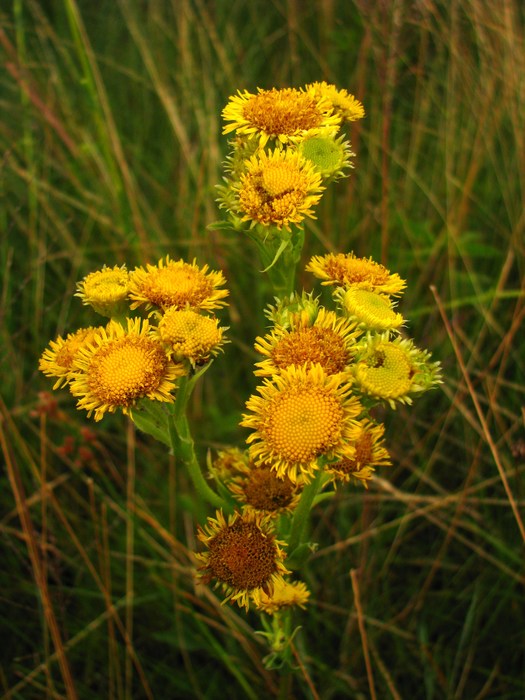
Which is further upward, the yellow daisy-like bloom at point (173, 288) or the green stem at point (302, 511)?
the yellow daisy-like bloom at point (173, 288)

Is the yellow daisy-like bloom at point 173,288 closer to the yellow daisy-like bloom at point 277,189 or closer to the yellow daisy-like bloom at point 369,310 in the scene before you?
the yellow daisy-like bloom at point 277,189

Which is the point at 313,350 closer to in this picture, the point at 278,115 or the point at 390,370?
the point at 390,370

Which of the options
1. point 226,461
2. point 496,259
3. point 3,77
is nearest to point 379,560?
point 226,461

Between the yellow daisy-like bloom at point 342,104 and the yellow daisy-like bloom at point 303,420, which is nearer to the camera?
the yellow daisy-like bloom at point 303,420

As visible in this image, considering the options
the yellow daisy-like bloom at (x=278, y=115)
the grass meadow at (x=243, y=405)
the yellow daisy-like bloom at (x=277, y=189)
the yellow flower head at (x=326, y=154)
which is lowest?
the grass meadow at (x=243, y=405)

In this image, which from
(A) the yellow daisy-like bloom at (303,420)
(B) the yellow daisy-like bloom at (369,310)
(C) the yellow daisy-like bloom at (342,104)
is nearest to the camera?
(A) the yellow daisy-like bloom at (303,420)

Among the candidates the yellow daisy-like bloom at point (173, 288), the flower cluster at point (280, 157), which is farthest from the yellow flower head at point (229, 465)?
the flower cluster at point (280, 157)

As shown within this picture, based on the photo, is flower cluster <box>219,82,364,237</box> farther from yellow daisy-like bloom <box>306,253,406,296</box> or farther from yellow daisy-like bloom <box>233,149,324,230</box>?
yellow daisy-like bloom <box>306,253,406,296</box>
